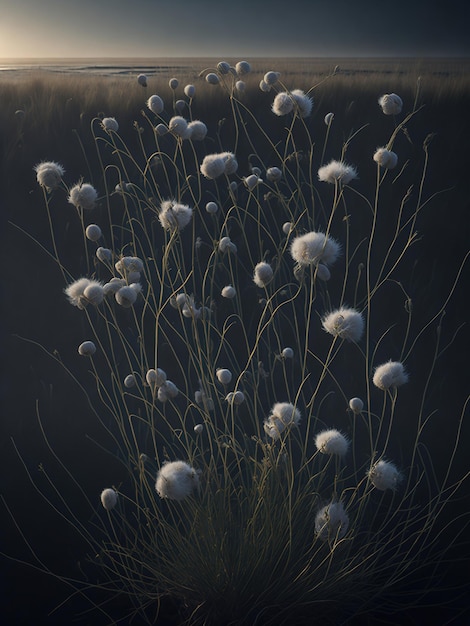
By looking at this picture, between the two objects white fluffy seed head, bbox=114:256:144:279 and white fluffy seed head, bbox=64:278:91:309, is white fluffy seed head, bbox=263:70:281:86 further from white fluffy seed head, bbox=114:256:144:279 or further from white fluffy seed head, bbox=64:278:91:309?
white fluffy seed head, bbox=64:278:91:309

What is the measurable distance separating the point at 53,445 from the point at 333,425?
3.19ft

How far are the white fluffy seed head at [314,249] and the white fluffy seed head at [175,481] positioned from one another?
502 millimetres

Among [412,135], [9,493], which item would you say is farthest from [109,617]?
[412,135]

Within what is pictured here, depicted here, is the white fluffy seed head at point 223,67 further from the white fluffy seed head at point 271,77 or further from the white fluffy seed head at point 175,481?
the white fluffy seed head at point 175,481

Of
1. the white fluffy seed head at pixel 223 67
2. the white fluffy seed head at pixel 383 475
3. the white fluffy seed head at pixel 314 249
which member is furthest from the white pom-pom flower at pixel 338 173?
the white fluffy seed head at pixel 383 475

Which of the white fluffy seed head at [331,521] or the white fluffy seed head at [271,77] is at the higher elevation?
the white fluffy seed head at [271,77]

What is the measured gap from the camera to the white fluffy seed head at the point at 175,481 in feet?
4.81

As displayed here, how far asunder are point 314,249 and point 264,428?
A: 21.1 inches

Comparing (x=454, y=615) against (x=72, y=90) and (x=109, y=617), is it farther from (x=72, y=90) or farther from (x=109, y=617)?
(x=72, y=90)

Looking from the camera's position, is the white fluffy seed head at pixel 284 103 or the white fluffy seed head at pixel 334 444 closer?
the white fluffy seed head at pixel 334 444

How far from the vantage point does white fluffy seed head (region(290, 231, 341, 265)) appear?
1.47m

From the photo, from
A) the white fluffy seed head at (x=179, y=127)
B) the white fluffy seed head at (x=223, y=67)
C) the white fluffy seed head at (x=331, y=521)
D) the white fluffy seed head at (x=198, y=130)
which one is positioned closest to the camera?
the white fluffy seed head at (x=331, y=521)

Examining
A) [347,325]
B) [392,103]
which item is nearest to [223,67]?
[392,103]

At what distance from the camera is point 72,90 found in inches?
154
